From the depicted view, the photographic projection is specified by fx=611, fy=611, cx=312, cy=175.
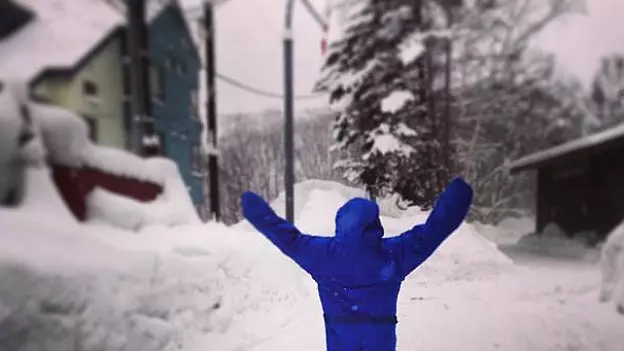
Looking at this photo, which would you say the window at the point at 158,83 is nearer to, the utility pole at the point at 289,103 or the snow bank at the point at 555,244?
the utility pole at the point at 289,103

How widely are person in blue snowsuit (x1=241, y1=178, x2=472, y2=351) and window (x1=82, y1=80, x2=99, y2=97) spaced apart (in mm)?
307

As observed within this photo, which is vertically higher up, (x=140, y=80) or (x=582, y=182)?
(x=140, y=80)

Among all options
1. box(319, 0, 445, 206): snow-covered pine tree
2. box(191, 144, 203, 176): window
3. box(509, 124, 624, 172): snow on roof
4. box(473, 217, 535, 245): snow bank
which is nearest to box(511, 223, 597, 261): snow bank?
box(473, 217, 535, 245): snow bank

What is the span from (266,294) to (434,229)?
0.39 meters

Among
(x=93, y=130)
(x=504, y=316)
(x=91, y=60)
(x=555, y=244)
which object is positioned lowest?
(x=504, y=316)

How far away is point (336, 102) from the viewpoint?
1.23 metres

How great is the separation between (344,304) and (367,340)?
0.07 metres

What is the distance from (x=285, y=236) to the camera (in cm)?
102

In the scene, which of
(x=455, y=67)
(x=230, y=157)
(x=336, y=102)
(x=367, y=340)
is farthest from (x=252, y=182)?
(x=455, y=67)

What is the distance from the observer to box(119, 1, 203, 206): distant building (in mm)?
1091

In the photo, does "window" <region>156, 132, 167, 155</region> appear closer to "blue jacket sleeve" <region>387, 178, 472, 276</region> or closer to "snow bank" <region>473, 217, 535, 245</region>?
"blue jacket sleeve" <region>387, 178, 472, 276</region>

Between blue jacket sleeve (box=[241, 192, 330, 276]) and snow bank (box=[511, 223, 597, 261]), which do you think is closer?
blue jacket sleeve (box=[241, 192, 330, 276])

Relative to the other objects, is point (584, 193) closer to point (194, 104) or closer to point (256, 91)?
point (256, 91)

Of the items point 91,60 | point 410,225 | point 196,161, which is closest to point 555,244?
point 410,225
